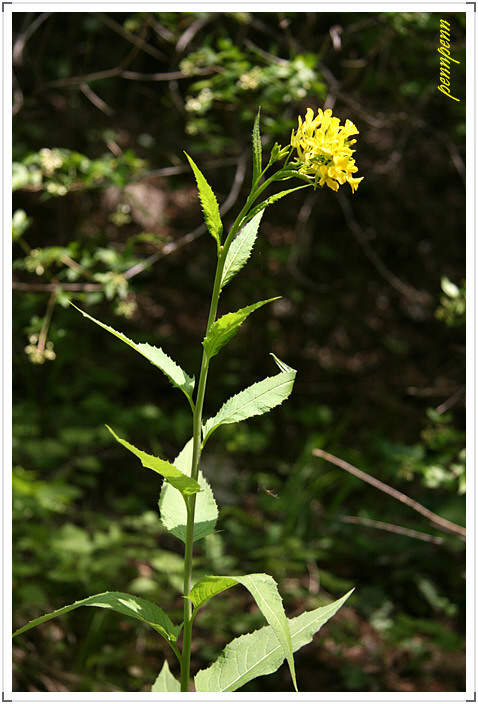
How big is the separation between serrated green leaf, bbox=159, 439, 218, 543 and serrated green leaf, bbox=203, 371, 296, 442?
0.36ft

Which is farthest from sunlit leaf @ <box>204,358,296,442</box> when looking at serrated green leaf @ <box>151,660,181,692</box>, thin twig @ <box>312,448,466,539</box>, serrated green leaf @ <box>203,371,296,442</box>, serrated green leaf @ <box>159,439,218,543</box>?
thin twig @ <box>312,448,466,539</box>

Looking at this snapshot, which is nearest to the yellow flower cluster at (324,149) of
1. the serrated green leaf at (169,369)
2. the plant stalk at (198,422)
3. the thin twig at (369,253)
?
the plant stalk at (198,422)

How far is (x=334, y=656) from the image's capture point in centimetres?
235

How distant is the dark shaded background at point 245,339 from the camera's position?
7.18 feet

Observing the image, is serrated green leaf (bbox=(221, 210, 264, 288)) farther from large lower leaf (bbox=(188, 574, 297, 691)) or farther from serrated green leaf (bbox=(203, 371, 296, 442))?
large lower leaf (bbox=(188, 574, 297, 691))

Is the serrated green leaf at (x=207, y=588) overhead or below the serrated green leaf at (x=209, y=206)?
below

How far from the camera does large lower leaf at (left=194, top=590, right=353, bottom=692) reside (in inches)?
35.4

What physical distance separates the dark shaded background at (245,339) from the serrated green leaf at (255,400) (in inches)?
46.3

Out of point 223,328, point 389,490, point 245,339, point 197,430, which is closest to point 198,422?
point 197,430

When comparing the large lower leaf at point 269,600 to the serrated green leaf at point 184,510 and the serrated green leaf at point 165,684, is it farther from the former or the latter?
the serrated green leaf at point 165,684

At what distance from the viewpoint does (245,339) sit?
3586 millimetres

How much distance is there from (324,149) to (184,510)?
0.57 metres
